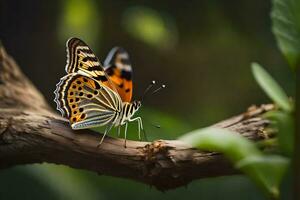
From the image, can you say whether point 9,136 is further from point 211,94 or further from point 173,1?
point 211,94

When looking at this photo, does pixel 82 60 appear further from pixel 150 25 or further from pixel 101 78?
pixel 150 25

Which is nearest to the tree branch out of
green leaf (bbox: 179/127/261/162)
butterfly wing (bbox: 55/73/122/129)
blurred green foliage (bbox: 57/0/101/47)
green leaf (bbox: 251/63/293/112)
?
butterfly wing (bbox: 55/73/122/129)

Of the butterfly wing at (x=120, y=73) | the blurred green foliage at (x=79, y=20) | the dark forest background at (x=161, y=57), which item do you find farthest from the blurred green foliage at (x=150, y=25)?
the butterfly wing at (x=120, y=73)

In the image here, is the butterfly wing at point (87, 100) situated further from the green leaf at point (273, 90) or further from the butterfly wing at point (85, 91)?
the green leaf at point (273, 90)

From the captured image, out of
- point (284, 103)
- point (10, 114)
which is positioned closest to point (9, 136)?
point (10, 114)

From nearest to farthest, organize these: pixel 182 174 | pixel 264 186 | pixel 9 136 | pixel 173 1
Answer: pixel 264 186 < pixel 182 174 < pixel 9 136 < pixel 173 1

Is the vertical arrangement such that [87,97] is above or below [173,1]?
below
